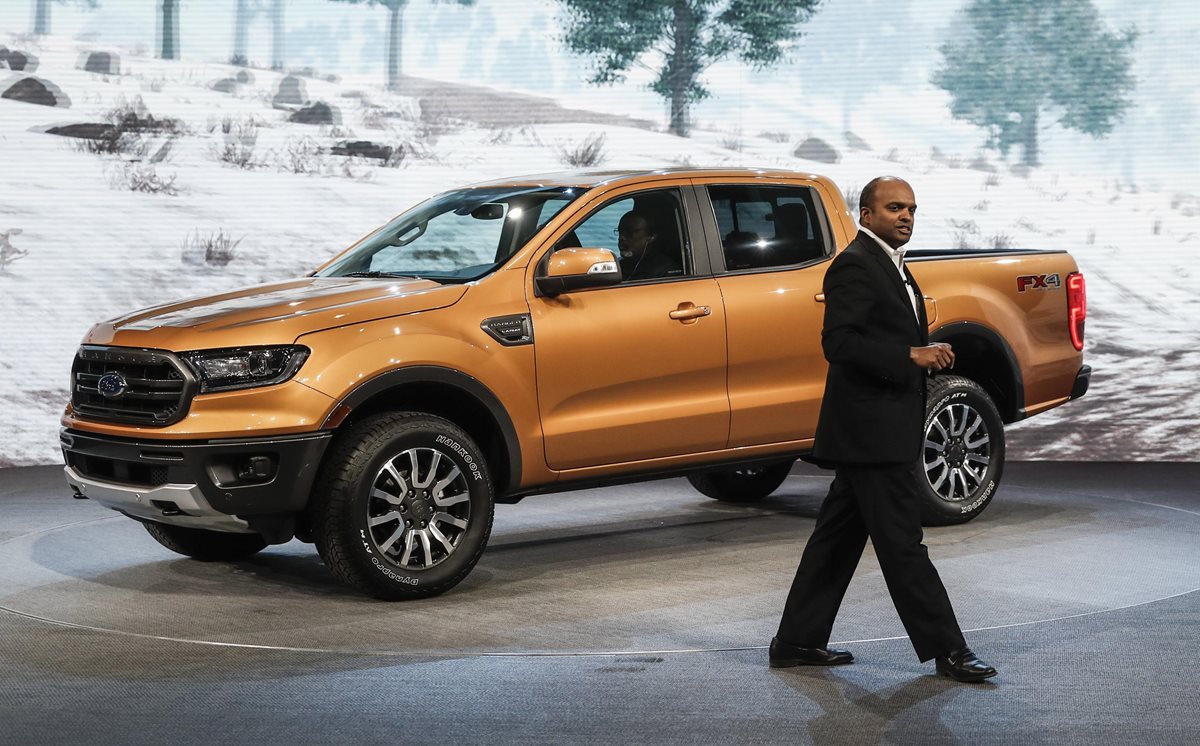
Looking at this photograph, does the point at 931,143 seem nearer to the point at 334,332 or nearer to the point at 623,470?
the point at 623,470

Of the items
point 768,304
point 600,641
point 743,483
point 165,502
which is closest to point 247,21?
point 743,483

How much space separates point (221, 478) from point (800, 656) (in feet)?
7.84

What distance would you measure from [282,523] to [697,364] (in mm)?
2020

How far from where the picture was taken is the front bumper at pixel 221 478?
19.4 ft

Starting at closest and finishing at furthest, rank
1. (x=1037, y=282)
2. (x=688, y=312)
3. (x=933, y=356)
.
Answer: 1. (x=933, y=356)
2. (x=688, y=312)
3. (x=1037, y=282)

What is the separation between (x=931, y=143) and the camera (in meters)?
12.2

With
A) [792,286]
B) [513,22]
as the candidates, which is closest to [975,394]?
[792,286]

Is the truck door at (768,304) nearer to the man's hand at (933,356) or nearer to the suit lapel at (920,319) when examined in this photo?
the suit lapel at (920,319)

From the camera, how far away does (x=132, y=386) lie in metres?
6.18

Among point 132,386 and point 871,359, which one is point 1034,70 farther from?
point 132,386

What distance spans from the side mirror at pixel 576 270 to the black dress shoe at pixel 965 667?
2.32m

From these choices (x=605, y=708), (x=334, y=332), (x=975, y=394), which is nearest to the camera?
(x=605, y=708)

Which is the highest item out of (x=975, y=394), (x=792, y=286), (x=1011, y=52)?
(x=1011, y=52)

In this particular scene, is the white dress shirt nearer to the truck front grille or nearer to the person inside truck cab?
the person inside truck cab
